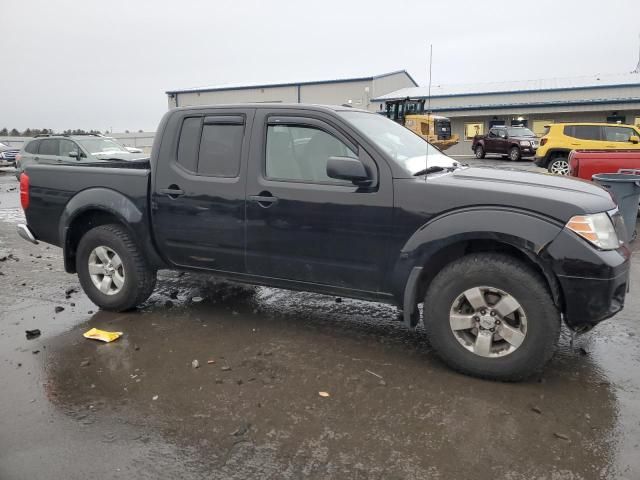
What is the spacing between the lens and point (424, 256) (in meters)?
3.73

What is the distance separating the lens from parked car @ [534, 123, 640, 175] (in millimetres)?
16312

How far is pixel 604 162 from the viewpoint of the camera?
9398 mm

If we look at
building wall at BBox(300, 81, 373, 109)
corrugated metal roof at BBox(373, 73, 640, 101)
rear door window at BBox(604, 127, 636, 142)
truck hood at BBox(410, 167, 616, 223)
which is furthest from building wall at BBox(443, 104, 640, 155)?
truck hood at BBox(410, 167, 616, 223)

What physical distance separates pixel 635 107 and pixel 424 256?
35932 millimetres

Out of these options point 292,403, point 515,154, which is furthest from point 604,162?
point 515,154

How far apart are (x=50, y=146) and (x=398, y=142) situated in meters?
13.4

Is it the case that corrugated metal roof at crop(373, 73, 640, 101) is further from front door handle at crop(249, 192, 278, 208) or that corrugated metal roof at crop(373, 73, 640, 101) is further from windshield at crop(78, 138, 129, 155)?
front door handle at crop(249, 192, 278, 208)

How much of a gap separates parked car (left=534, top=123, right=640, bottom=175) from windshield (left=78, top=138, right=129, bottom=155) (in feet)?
42.7

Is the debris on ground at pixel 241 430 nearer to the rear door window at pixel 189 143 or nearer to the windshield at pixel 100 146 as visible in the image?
the rear door window at pixel 189 143

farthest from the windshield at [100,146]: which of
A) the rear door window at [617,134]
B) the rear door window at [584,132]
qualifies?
the rear door window at [617,134]

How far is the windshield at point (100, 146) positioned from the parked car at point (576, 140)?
13.0 meters

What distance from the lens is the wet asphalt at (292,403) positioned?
279cm

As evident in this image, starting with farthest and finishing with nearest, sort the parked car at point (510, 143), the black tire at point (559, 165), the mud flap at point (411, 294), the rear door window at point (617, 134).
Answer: the parked car at point (510, 143) → the rear door window at point (617, 134) → the black tire at point (559, 165) → the mud flap at point (411, 294)

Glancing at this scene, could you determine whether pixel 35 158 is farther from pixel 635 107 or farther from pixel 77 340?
pixel 635 107
